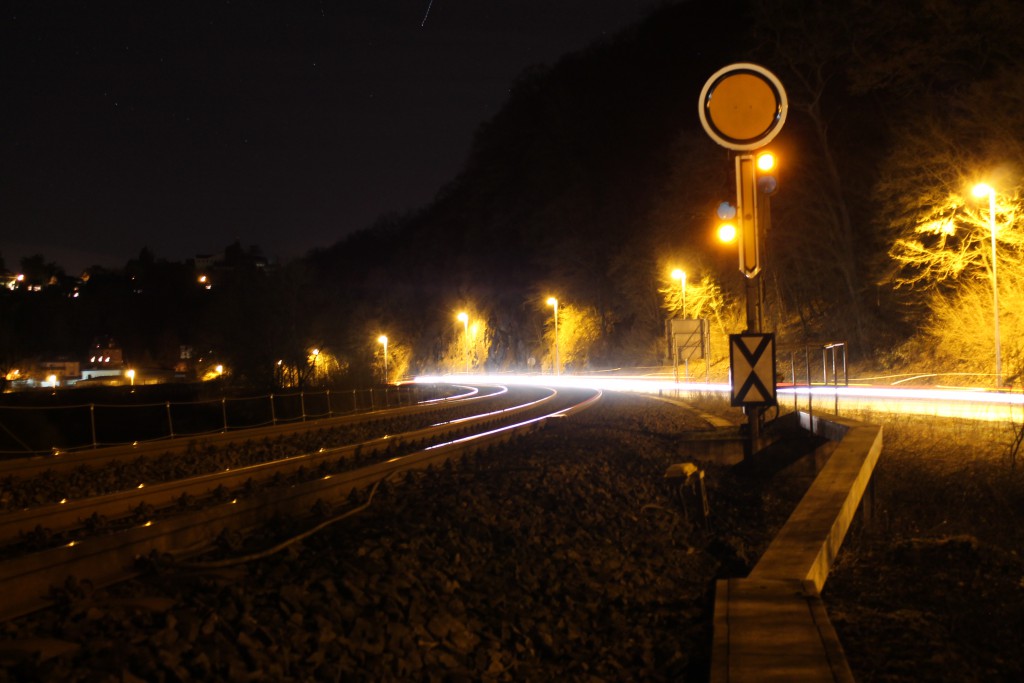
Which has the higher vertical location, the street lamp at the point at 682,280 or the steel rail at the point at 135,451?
the street lamp at the point at 682,280

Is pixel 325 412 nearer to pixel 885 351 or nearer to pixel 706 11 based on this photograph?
pixel 885 351

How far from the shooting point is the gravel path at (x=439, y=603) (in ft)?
14.9

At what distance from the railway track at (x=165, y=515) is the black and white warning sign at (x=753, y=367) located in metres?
4.66

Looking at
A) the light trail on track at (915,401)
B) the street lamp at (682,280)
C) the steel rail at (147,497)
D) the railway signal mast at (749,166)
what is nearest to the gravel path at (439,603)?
the railway signal mast at (749,166)

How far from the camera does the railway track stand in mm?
5758

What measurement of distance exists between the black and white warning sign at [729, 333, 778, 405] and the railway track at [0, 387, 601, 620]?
184 inches

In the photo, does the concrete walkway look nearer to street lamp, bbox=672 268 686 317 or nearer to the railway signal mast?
the railway signal mast

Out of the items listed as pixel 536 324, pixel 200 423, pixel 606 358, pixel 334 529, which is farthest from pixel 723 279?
pixel 334 529

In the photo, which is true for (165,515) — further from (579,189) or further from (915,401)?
(579,189)

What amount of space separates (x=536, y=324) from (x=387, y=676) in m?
88.1

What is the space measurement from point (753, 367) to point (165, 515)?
7.32 meters

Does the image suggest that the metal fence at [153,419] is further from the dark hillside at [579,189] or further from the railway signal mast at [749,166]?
the dark hillside at [579,189]

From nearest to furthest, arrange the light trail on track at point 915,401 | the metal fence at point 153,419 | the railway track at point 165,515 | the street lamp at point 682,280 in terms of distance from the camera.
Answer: the railway track at point 165,515
the light trail on track at point 915,401
the metal fence at point 153,419
the street lamp at point 682,280

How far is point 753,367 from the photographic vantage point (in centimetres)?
1080
